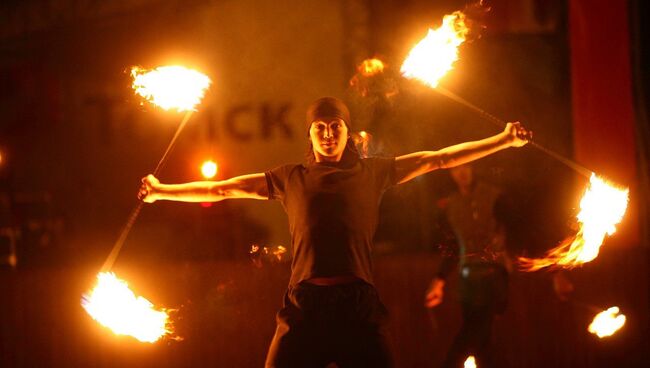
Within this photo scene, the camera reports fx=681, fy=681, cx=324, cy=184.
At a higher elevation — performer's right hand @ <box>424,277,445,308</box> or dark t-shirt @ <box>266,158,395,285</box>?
performer's right hand @ <box>424,277,445,308</box>

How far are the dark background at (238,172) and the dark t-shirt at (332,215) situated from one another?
1.92m

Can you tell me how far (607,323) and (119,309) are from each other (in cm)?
427

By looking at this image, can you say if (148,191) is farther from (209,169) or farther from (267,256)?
(209,169)

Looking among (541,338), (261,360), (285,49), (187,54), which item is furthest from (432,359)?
(187,54)

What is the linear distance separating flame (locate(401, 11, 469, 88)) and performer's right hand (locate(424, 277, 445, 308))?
6.25 ft

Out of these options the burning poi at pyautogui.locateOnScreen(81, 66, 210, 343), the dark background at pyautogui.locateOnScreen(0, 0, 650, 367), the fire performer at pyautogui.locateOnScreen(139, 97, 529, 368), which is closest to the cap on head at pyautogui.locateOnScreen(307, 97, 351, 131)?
the fire performer at pyautogui.locateOnScreen(139, 97, 529, 368)

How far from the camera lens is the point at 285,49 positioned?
8.04 meters

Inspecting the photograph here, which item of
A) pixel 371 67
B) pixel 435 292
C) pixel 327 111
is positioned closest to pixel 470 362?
pixel 435 292

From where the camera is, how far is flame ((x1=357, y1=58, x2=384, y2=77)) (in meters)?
6.32

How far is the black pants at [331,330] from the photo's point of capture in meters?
3.67

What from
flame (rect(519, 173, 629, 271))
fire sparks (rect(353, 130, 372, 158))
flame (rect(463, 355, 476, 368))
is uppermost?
fire sparks (rect(353, 130, 372, 158))

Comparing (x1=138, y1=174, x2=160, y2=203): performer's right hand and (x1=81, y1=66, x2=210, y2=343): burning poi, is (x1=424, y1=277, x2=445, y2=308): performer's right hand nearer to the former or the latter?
(x1=81, y1=66, x2=210, y2=343): burning poi

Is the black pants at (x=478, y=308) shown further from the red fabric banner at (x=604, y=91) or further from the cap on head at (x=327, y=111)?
the red fabric banner at (x=604, y=91)

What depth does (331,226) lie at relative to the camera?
3.89 m
